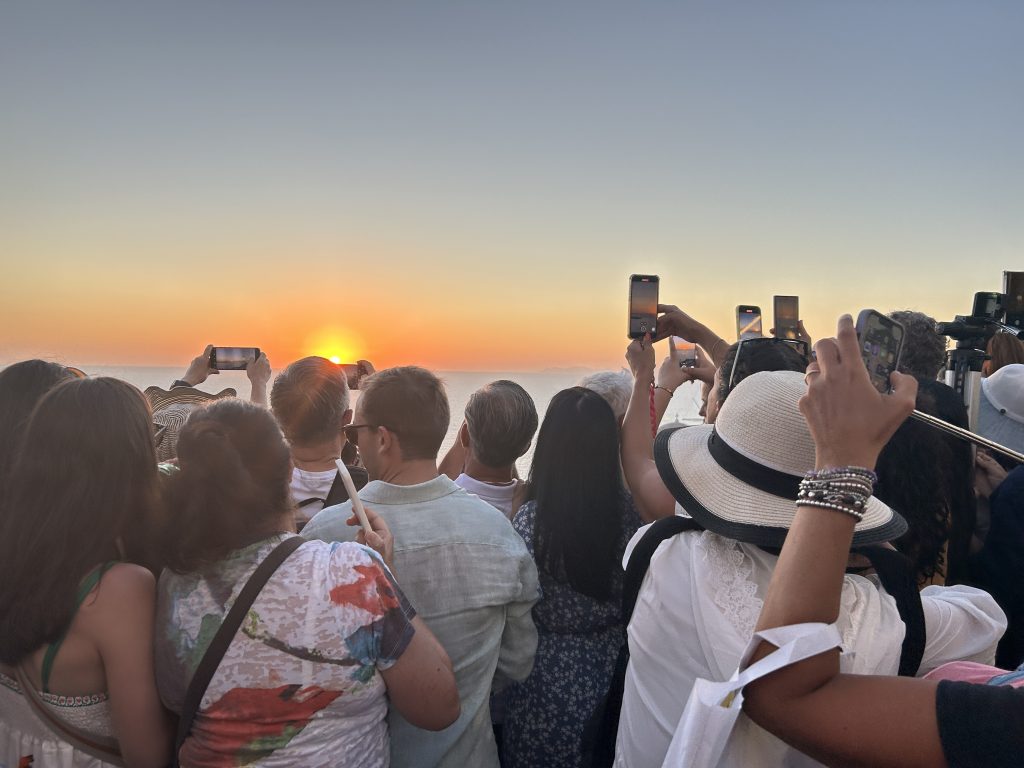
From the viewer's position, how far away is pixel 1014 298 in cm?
317

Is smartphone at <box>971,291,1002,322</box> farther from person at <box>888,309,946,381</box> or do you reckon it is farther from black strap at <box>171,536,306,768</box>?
black strap at <box>171,536,306,768</box>

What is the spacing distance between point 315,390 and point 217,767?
5.77 ft

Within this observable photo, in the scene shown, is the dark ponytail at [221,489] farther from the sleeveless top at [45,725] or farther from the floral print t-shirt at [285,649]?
the sleeveless top at [45,725]

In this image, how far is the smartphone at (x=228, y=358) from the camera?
16.3 ft

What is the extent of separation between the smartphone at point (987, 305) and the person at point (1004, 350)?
100 centimetres

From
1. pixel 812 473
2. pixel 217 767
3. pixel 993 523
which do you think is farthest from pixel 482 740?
pixel 993 523

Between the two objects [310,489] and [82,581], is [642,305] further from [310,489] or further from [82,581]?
[82,581]

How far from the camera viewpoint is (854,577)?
1465 millimetres

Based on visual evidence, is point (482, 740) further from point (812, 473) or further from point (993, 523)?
point (993, 523)

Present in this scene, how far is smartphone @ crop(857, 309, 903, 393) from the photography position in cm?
137

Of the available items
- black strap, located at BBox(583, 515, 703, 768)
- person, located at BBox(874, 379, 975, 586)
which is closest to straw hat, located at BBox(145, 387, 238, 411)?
black strap, located at BBox(583, 515, 703, 768)

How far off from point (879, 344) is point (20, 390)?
2.74 metres

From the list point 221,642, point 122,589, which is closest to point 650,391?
point 221,642

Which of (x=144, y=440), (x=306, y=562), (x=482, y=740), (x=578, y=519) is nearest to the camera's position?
(x=306, y=562)
